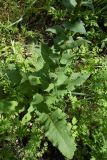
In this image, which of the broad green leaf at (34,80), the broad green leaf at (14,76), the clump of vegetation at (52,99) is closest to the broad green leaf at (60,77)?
the clump of vegetation at (52,99)

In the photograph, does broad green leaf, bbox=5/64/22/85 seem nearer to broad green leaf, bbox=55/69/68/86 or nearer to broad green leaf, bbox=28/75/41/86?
broad green leaf, bbox=28/75/41/86

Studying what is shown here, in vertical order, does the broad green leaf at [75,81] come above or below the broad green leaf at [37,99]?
above

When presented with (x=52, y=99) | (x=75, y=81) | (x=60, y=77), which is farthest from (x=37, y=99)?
(x=75, y=81)

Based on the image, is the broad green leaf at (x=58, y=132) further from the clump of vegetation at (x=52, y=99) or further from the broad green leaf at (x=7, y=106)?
Result: the broad green leaf at (x=7, y=106)

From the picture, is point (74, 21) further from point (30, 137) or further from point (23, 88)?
point (30, 137)

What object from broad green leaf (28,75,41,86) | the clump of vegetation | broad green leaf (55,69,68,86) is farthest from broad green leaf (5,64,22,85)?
broad green leaf (55,69,68,86)

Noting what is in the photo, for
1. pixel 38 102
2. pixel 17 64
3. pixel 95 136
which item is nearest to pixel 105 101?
pixel 95 136
